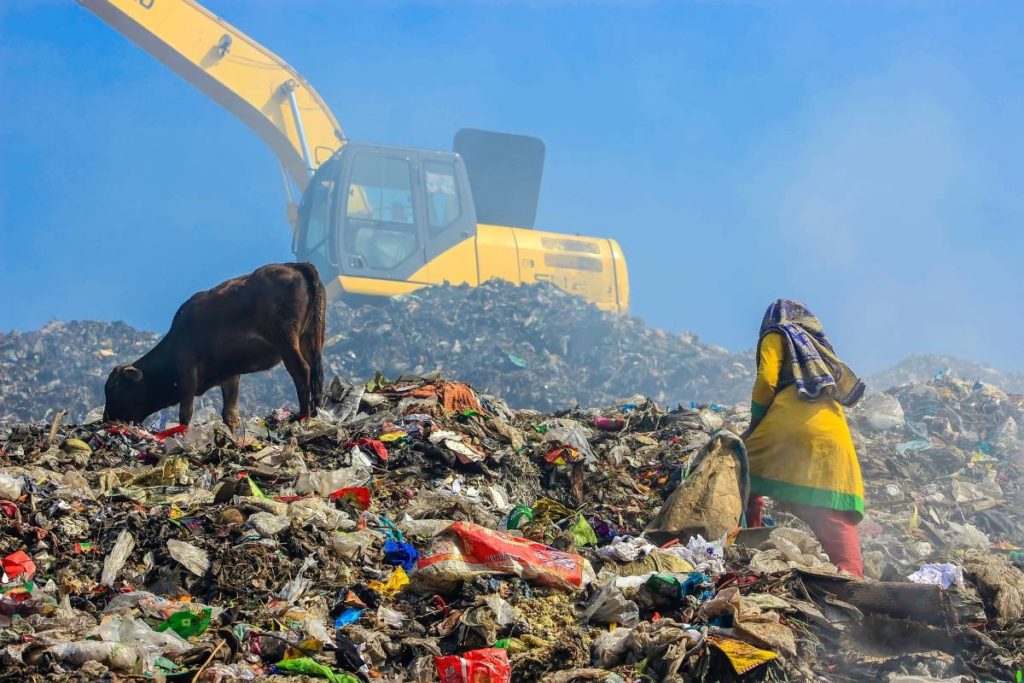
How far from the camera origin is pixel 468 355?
17641 mm

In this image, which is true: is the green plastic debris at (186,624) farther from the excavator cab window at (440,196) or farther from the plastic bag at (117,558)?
the excavator cab window at (440,196)

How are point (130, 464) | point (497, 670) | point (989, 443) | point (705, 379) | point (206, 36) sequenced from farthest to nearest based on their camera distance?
point (705, 379) → point (206, 36) → point (989, 443) → point (130, 464) → point (497, 670)

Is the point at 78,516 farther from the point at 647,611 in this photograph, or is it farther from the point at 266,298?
the point at 266,298

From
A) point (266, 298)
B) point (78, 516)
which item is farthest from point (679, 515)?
point (266, 298)

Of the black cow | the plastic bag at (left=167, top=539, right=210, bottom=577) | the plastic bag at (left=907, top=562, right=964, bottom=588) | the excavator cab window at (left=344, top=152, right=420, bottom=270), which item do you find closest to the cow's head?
the black cow

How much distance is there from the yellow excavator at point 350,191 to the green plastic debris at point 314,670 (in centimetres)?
1357

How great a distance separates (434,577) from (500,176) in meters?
Result: 17.7

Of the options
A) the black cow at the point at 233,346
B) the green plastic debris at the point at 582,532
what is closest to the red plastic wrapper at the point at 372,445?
the green plastic debris at the point at 582,532

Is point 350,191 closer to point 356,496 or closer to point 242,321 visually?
point 242,321

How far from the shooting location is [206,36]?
17.5 meters

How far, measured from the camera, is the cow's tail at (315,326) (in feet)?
31.6

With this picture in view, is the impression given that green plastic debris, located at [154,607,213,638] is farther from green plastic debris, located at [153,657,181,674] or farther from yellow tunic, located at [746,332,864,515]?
yellow tunic, located at [746,332,864,515]

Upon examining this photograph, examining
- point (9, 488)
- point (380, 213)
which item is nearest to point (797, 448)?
point (9, 488)

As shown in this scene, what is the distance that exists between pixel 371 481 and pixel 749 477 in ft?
7.69
